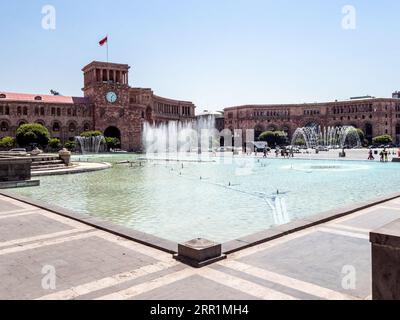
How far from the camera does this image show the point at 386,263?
4.12m

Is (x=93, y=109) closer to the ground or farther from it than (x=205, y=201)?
farther from it

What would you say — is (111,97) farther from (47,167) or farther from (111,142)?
(47,167)

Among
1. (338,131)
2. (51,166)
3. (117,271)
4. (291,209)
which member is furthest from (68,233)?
(338,131)

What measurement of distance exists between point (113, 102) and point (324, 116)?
59.1m

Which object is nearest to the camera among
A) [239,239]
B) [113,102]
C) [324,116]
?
[239,239]

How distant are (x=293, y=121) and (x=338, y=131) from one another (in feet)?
43.1

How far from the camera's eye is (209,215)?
11.2 meters

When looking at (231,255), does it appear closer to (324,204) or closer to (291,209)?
(291,209)

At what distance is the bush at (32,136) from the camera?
57781mm

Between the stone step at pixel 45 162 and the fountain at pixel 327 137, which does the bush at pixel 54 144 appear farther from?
the fountain at pixel 327 137

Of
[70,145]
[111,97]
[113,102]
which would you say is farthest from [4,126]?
[113,102]

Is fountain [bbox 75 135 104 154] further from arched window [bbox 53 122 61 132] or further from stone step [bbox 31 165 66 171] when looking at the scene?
stone step [bbox 31 165 66 171]

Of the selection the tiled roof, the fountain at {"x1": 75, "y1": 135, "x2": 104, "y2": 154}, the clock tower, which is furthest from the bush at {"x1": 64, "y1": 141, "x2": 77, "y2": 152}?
the tiled roof

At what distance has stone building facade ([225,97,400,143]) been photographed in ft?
315
